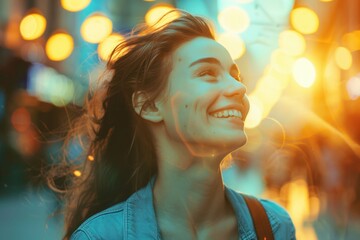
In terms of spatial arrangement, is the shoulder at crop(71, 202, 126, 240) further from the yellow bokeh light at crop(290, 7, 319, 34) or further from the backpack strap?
the yellow bokeh light at crop(290, 7, 319, 34)

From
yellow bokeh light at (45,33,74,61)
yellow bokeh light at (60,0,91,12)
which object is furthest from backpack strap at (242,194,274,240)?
yellow bokeh light at (45,33,74,61)

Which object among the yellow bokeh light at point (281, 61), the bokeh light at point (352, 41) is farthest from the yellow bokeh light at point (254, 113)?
the bokeh light at point (352, 41)

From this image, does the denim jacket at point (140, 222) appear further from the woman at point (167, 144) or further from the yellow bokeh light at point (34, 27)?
the yellow bokeh light at point (34, 27)

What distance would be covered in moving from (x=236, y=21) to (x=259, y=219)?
1.57 m

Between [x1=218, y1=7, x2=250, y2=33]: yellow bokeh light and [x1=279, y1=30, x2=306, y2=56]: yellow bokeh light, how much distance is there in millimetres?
337

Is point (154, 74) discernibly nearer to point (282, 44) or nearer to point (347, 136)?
point (282, 44)

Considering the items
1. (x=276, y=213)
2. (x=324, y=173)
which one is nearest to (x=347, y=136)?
(x=324, y=173)

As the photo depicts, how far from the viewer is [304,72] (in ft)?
11.8

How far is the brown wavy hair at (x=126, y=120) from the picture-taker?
71.2 inches

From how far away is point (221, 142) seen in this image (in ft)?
5.33

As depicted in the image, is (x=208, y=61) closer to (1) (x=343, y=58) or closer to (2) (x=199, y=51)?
(2) (x=199, y=51)

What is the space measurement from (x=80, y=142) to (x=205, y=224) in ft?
2.26

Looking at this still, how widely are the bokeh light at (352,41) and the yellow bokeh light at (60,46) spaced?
2.45m

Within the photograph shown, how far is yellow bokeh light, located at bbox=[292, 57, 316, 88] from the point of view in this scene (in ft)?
11.5
